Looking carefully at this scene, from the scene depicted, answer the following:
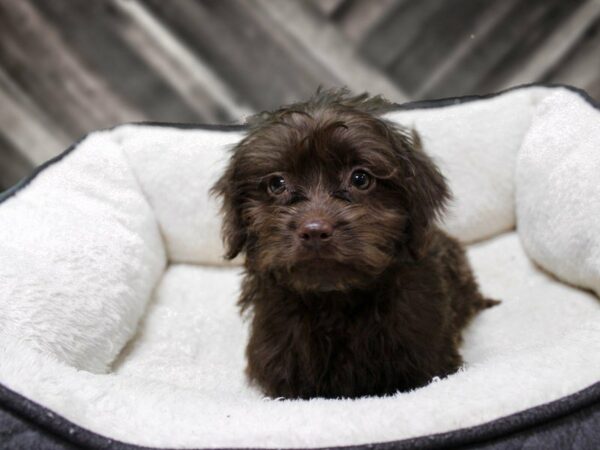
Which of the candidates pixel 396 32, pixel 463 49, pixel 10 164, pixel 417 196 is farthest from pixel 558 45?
pixel 10 164

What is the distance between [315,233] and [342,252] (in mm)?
98

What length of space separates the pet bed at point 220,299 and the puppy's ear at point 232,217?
0.51 meters

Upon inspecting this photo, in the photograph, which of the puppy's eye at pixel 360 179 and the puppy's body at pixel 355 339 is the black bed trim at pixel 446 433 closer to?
the puppy's body at pixel 355 339

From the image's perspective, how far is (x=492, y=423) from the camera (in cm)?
137

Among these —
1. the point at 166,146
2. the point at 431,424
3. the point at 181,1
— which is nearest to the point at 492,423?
the point at 431,424

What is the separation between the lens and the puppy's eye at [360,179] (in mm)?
1788

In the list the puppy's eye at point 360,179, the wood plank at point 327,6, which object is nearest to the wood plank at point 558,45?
the wood plank at point 327,6

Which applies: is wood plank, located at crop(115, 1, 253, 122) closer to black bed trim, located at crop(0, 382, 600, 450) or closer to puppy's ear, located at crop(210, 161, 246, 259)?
puppy's ear, located at crop(210, 161, 246, 259)

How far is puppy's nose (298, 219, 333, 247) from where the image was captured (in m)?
1.54

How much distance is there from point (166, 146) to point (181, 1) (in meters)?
0.85

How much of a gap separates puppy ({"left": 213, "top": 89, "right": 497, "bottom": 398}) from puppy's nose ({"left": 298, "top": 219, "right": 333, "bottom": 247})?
3 cm

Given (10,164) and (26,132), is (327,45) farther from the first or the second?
(10,164)

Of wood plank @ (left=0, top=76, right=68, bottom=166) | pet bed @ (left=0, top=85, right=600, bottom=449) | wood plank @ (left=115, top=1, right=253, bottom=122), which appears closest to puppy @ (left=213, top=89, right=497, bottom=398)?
pet bed @ (left=0, top=85, right=600, bottom=449)

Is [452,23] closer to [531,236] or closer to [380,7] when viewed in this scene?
[380,7]
